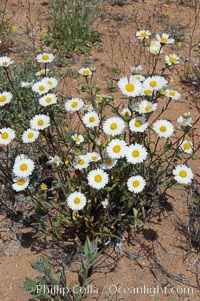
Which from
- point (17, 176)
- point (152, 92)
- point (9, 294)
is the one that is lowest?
point (9, 294)

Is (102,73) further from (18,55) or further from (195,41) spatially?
(195,41)

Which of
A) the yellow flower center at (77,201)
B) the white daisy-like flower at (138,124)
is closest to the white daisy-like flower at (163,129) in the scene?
the white daisy-like flower at (138,124)

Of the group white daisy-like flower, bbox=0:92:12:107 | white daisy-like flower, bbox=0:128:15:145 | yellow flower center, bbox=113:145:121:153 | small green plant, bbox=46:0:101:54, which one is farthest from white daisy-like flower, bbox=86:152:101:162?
small green plant, bbox=46:0:101:54

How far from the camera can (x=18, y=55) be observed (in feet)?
13.8

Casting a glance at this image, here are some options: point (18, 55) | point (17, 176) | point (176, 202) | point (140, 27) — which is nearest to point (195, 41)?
point (140, 27)

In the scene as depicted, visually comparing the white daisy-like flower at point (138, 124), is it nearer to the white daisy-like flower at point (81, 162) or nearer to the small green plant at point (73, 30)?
the white daisy-like flower at point (81, 162)

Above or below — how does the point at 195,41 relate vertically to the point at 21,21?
below

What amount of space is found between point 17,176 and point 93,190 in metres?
0.45

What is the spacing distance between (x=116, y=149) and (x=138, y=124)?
0.18 meters

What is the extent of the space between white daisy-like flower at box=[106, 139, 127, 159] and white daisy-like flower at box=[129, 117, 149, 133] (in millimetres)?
105

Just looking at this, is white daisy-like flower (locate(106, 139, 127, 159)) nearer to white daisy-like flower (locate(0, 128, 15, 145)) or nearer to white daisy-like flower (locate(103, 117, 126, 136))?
white daisy-like flower (locate(103, 117, 126, 136))

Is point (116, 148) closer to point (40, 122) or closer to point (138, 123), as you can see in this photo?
point (138, 123)

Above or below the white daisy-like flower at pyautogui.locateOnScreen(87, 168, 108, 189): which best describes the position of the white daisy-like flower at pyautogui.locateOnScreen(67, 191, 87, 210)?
below

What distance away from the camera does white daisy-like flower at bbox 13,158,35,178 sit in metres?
2.18
